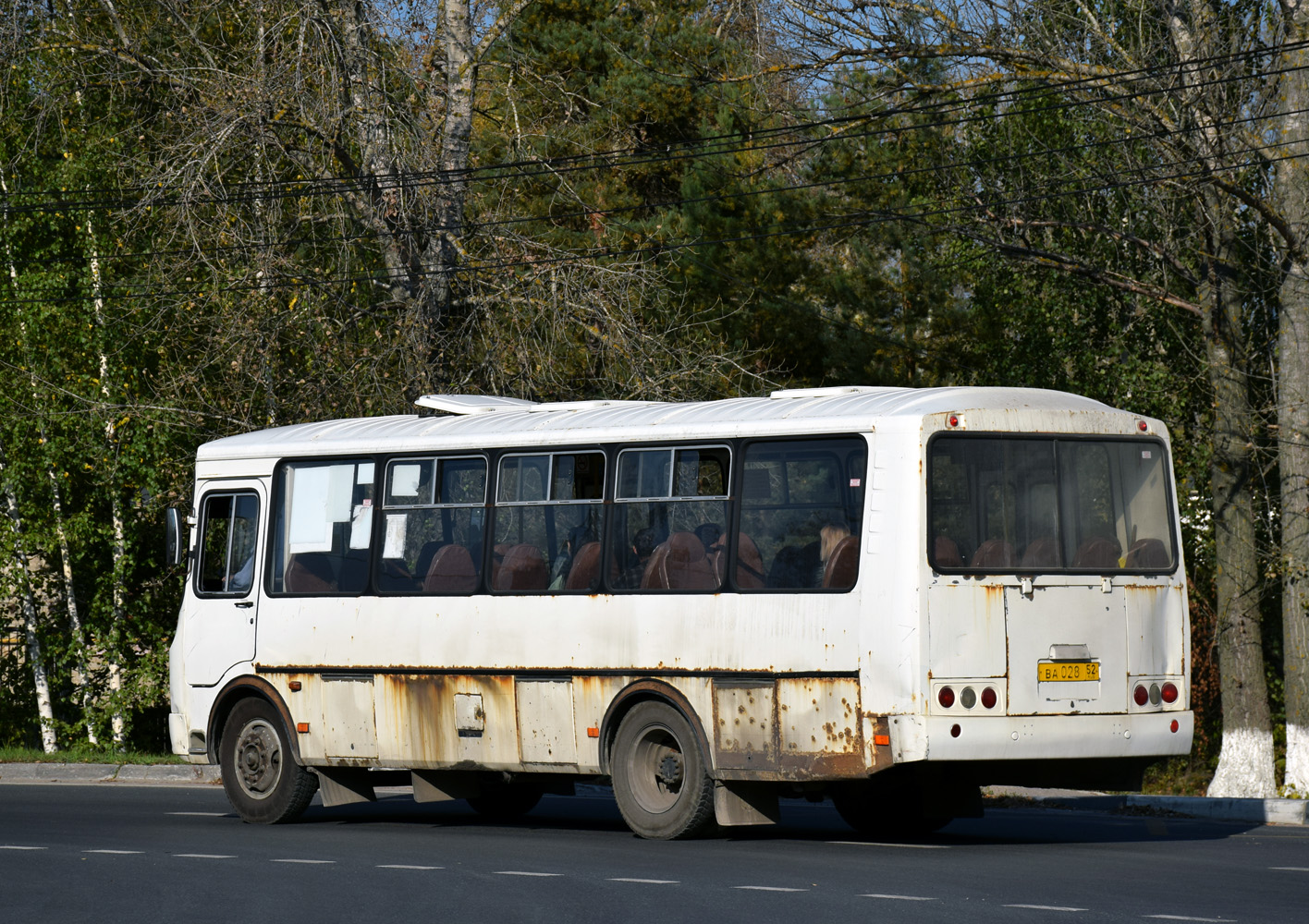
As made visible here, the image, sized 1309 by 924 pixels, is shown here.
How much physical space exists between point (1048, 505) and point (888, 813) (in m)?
2.82

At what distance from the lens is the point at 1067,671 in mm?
12141

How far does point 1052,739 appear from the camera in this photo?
12.0m

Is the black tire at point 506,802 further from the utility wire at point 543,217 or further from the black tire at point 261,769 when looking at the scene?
the utility wire at point 543,217

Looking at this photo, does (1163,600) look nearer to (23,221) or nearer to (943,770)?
(943,770)

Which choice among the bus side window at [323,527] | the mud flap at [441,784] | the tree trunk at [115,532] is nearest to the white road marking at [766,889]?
the mud flap at [441,784]

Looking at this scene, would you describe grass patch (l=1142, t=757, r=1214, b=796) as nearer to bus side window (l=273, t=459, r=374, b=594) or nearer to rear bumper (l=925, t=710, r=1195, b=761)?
rear bumper (l=925, t=710, r=1195, b=761)

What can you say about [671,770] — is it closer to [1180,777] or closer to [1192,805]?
[1192,805]

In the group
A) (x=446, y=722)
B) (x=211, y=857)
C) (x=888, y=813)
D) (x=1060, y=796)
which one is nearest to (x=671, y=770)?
(x=888, y=813)

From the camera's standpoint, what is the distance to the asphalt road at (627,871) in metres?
9.73

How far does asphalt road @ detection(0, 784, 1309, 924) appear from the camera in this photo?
383 inches

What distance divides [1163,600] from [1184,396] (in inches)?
445

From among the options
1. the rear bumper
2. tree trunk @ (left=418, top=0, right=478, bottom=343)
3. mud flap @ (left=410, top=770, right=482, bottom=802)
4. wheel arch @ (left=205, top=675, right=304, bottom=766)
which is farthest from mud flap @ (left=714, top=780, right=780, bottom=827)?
tree trunk @ (left=418, top=0, right=478, bottom=343)

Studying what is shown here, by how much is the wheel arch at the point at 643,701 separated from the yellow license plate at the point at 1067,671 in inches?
82.7

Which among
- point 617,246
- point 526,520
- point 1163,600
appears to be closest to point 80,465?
point 617,246
